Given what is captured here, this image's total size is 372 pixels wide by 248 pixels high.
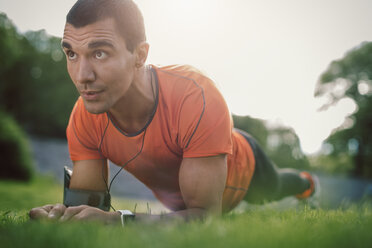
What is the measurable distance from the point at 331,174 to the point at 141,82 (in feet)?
47.8

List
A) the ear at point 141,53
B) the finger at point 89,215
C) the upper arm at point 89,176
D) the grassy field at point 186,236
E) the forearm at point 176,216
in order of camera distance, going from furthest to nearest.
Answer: the upper arm at point 89,176
the ear at point 141,53
the forearm at point 176,216
the finger at point 89,215
the grassy field at point 186,236

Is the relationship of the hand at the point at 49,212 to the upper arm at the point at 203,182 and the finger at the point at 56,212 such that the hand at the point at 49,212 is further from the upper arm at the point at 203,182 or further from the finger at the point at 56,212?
the upper arm at the point at 203,182

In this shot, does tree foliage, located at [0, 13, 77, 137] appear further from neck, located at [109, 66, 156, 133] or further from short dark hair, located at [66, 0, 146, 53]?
short dark hair, located at [66, 0, 146, 53]

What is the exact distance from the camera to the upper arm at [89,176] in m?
2.93

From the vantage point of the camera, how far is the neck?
2.72m

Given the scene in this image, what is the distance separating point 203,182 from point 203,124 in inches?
16.5

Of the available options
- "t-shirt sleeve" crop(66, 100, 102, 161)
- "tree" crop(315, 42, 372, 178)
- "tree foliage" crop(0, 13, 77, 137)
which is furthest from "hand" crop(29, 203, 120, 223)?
"tree foliage" crop(0, 13, 77, 137)

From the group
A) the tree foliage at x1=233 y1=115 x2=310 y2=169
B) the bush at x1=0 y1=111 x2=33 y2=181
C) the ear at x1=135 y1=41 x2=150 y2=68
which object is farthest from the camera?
the bush at x1=0 y1=111 x2=33 y2=181

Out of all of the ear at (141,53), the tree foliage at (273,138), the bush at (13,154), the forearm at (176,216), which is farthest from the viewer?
the bush at (13,154)

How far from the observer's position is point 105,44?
234 centimetres

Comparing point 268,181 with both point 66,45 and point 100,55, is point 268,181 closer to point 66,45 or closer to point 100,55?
point 100,55

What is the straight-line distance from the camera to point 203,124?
243 centimetres

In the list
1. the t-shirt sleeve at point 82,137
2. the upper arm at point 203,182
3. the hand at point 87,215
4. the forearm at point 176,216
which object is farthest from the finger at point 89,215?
the t-shirt sleeve at point 82,137

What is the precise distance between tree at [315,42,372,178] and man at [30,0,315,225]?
12975 millimetres
